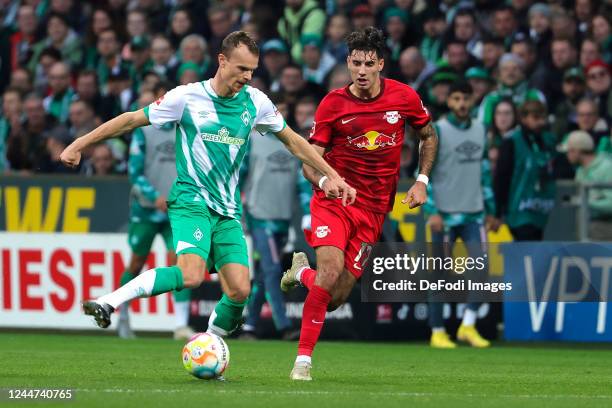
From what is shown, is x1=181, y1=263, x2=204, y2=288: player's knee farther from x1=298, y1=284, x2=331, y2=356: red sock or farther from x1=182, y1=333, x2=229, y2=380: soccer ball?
x1=298, y1=284, x2=331, y2=356: red sock

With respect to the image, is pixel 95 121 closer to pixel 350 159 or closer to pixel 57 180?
pixel 57 180

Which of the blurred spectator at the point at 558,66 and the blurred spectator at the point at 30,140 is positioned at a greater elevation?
the blurred spectator at the point at 558,66

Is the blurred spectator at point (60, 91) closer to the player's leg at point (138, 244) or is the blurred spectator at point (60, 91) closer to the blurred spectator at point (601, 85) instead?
the player's leg at point (138, 244)

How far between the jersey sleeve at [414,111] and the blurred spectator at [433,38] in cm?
772

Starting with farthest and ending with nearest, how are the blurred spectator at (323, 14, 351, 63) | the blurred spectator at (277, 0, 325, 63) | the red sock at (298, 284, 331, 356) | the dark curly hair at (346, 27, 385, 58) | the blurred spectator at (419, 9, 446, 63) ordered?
the blurred spectator at (277, 0, 325, 63), the blurred spectator at (323, 14, 351, 63), the blurred spectator at (419, 9, 446, 63), the dark curly hair at (346, 27, 385, 58), the red sock at (298, 284, 331, 356)

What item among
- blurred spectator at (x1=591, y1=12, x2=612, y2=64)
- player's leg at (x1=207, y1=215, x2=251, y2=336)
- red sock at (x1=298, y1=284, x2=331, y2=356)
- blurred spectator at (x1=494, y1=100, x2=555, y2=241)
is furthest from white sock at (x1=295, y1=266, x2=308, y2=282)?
blurred spectator at (x1=591, y1=12, x2=612, y2=64)

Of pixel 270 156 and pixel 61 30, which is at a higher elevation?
pixel 61 30

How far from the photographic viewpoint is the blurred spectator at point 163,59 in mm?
20281

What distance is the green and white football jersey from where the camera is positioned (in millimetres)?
10602

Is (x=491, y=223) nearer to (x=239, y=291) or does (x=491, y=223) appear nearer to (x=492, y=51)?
(x=492, y=51)

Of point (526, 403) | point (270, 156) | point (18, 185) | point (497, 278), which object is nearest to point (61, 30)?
point (18, 185)

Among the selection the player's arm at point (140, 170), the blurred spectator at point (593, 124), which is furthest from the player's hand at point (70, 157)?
the blurred spectator at point (593, 124)

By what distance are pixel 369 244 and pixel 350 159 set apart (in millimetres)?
678

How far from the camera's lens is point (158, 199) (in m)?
15.2
